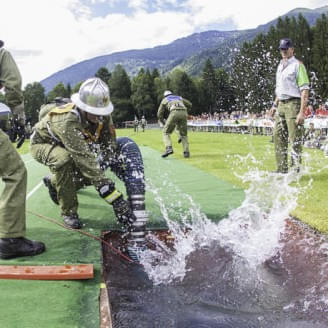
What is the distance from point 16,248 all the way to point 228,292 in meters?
1.83

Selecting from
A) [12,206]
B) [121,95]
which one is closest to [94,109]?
[12,206]

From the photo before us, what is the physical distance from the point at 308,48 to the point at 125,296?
5258 cm

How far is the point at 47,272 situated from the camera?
3291 millimetres

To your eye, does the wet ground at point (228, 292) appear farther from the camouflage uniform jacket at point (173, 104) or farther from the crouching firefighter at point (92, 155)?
the camouflage uniform jacket at point (173, 104)

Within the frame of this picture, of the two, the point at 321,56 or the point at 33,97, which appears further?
the point at 33,97

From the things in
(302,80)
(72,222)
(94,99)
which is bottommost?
(72,222)

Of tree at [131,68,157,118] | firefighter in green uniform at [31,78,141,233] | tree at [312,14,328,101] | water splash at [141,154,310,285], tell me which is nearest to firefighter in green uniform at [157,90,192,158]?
water splash at [141,154,310,285]

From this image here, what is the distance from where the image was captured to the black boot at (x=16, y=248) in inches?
147

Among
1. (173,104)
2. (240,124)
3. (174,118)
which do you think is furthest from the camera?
(240,124)

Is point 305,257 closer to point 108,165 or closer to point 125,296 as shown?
point 125,296

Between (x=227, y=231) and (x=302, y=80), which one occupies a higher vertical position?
(x=302, y=80)

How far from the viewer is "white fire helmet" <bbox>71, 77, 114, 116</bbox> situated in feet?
13.4

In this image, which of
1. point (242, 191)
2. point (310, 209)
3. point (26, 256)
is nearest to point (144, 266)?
point (26, 256)

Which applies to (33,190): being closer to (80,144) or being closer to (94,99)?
(80,144)
